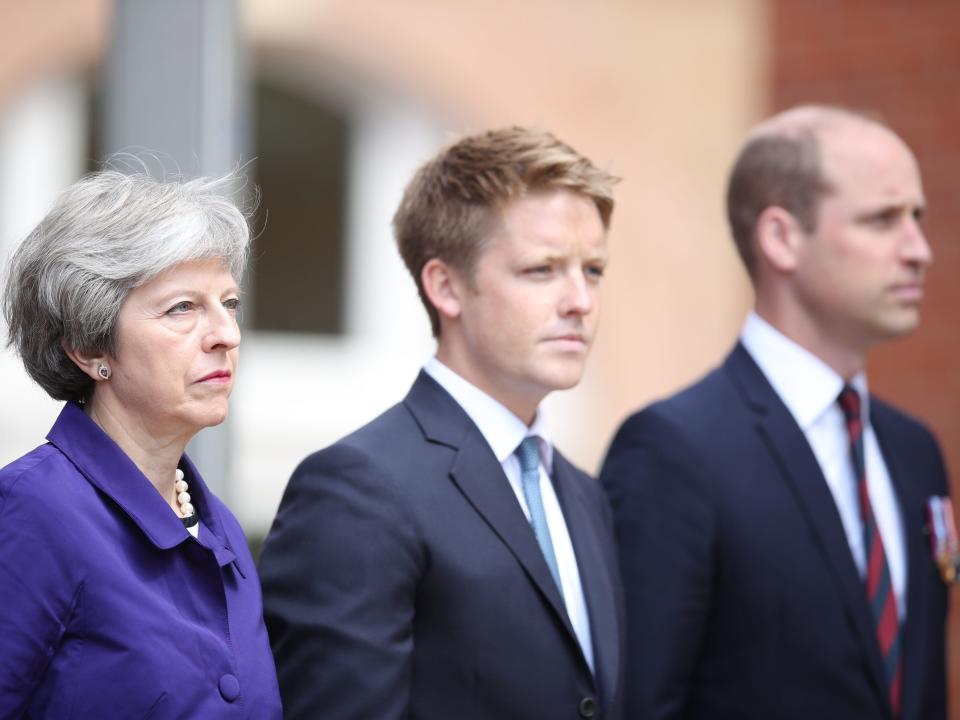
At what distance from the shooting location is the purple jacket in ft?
6.66

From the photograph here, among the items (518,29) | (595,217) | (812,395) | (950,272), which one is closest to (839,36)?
(950,272)

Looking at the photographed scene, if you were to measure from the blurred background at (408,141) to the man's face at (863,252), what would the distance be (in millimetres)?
3647

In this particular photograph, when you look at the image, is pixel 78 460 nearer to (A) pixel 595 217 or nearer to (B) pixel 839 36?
(A) pixel 595 217

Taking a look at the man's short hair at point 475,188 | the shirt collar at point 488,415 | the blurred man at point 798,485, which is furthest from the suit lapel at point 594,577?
the man's short hair at point 475,188

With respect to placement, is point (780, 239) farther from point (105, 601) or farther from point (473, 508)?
point (105, 601)

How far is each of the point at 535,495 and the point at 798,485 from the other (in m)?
0.74

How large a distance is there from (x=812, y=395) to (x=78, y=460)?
1.81 m

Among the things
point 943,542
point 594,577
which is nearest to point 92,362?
point 594,577

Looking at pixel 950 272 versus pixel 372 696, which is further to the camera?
pixel 950 272

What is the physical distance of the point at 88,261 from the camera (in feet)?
7.14

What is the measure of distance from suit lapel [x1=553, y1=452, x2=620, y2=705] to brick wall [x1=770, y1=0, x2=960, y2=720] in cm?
382

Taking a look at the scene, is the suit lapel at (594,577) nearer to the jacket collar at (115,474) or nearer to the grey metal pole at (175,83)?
the grey metal pole at (175,83)

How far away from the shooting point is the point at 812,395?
134 inches

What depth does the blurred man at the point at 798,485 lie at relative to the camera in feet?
10.2
